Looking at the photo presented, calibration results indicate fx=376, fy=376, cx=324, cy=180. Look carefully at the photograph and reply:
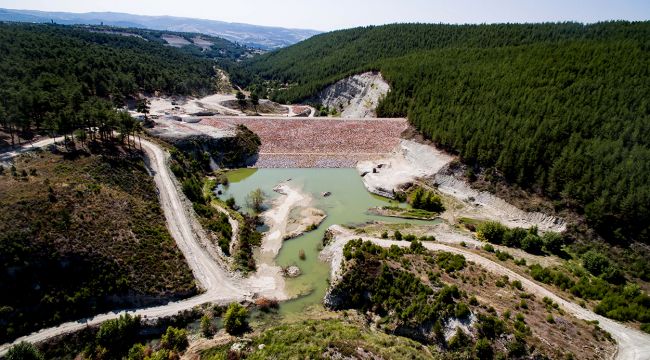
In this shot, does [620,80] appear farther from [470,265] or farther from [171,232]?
[171,232]

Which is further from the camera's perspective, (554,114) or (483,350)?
(554,114)

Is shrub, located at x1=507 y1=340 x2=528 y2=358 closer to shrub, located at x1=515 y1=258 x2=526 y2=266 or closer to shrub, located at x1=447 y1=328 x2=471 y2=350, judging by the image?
shrub, located at x1=447 y1=328 x2=471 y2=350

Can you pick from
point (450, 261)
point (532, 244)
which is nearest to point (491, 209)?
point (532, 244)

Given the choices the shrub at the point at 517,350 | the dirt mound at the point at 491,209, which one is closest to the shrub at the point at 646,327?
the shrub at the point at 517,350

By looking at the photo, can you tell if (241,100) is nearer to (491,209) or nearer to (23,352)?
(491,209)

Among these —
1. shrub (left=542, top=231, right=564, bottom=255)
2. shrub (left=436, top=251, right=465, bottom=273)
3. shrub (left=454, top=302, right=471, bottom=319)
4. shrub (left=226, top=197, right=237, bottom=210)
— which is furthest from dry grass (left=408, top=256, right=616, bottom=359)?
shrub (left=226, top=197, right=237, bottom=210)

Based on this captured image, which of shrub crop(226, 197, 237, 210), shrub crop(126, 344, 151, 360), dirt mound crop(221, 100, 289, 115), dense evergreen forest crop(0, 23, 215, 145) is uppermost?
dense evergreen forest crop(0, 23, 215, 145)
